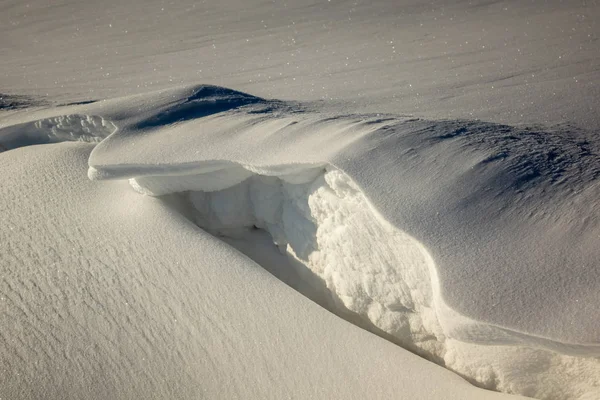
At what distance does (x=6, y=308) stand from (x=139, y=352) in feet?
1.48

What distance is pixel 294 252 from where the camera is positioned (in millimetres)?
1739

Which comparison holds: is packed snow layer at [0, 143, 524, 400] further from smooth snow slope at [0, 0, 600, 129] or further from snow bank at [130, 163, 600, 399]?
smooth snow slope at [0, 0, 600, 129]

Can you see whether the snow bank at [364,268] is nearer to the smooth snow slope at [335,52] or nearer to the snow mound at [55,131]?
the snow mound at [55,131]

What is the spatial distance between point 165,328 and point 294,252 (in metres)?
0.50

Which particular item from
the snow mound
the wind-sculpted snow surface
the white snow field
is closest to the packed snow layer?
the white snow field

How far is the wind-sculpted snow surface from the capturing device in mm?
1201

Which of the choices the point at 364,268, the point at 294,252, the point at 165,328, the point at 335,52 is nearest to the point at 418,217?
the point at 364,268

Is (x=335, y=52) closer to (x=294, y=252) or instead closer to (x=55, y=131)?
(x=55, y=131)

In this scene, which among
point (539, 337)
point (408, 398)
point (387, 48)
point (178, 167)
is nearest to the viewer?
point (539, 337)

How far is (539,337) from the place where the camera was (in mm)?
1129

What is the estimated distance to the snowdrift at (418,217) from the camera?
47.4 inches

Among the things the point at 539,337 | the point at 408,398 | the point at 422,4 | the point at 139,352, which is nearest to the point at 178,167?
the point at 139,352

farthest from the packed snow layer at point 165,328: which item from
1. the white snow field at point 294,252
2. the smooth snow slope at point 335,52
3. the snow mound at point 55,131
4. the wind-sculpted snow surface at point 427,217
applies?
the smooth snow slope at point 335,52

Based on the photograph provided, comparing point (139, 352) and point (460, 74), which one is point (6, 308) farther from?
point (460, 74)
